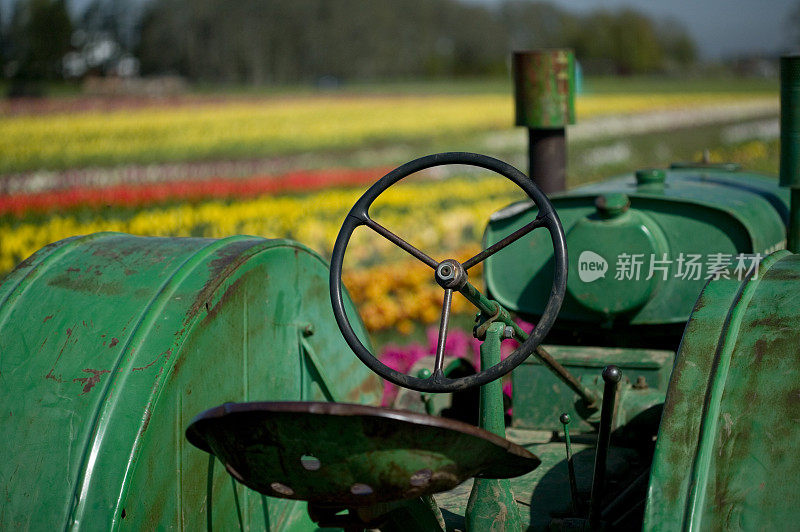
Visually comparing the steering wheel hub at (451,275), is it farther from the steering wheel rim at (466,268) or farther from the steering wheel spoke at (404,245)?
the steering wheel spoke at (404,245)

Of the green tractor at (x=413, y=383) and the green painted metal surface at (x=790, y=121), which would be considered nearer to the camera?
the green tractor at (x=413, y=383)

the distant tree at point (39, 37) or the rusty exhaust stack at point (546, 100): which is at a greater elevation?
the distant tree at point (39, 37)

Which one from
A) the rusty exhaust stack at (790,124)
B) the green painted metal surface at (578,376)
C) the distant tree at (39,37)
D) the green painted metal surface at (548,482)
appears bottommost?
the green painted metal surface at (548,482)

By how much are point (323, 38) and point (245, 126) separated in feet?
76.8

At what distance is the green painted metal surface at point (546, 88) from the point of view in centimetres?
380

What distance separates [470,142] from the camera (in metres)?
22.7

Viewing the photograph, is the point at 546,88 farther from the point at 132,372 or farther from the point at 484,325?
the point at 132,372

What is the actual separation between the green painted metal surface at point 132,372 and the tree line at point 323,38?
11.5 m

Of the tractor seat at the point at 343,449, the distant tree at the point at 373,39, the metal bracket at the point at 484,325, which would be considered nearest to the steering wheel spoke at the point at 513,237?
the metal bracket at the point at 484,325

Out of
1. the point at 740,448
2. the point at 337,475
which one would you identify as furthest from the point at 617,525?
the point at 337,475

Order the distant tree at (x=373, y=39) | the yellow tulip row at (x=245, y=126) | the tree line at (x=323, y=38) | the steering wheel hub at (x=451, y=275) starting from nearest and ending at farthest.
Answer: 1. the steering wheel hub at (x=451, y=275)
2. the tree line at (x=323, y=38)
3. the yellow tulip row at (x=245, y=126)
4. the distant tree at (x=373, y=39)

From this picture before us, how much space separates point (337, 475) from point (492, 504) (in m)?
0.64

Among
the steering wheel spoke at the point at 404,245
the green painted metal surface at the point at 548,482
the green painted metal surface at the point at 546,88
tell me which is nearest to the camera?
the steering wheel spoke at the point at 404,245

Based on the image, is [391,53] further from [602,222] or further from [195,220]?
[602,222]
